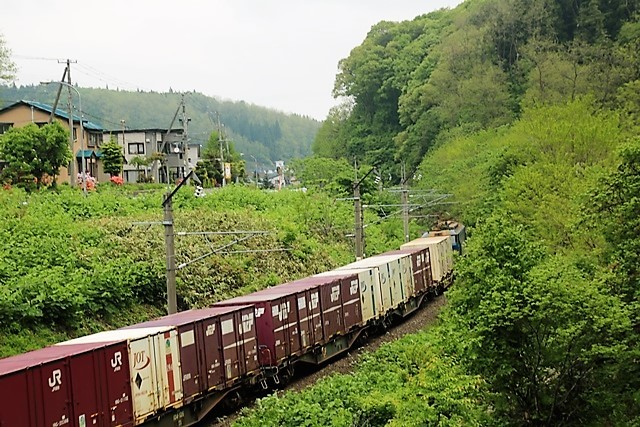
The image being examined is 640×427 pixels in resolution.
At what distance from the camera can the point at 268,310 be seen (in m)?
21.7

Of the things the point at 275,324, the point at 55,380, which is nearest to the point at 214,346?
the point at 275,324

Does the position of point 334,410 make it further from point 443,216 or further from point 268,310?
point 443,216

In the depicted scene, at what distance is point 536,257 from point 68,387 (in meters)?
9.65

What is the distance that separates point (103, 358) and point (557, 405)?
907 centimetres

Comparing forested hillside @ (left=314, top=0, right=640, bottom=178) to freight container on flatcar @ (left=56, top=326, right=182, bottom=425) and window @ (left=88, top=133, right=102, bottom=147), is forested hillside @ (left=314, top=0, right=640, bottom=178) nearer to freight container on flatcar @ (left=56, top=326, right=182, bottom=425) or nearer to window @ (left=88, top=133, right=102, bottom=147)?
window @ (left=88, top=133, right=102, bottom=147)

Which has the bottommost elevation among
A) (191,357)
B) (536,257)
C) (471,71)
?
(191,357)

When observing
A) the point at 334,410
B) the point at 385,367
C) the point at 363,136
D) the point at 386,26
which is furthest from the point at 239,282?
the point at 386,26

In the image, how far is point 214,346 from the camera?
63.6 feet

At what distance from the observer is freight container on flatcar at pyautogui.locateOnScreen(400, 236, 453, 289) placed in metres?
39.8

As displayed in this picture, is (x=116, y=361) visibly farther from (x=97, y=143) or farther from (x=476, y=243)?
(x=97, y=143)

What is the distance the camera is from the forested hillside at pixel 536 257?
53.8 feet

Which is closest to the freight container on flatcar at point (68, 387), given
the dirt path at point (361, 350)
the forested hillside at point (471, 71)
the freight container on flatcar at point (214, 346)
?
the freight container on flatcar at point (214, 346)

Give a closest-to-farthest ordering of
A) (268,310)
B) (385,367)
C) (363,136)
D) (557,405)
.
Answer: (557,405)
(268,310)
(385,367)
(363,136)

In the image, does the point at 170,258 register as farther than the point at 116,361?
Yes
